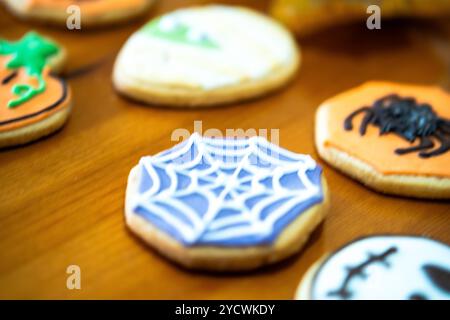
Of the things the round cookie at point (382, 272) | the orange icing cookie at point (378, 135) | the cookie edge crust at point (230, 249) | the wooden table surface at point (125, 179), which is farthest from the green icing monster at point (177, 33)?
the round cookie at point (382, 272)

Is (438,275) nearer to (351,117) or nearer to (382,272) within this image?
(382,272)

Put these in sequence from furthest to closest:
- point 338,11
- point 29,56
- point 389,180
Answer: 1. point 338,11
2. point 29,56
3. point 389,180

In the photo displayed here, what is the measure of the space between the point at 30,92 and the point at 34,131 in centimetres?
9

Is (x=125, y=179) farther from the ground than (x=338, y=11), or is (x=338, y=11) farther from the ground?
(x=338, y=11)

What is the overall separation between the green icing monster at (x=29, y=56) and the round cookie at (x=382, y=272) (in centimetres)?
69

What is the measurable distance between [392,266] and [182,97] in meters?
0.59

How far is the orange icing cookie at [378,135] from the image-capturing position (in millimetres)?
1092

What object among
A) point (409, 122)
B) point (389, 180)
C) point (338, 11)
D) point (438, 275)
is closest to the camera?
point (438, 275)

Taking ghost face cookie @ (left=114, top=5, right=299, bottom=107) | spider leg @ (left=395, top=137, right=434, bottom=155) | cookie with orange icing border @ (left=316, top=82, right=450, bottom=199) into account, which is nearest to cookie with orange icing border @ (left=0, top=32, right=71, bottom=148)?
ghost face cookie @ (left=114, top=5, right=299, bottom=107)

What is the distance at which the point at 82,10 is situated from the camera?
5.00ft

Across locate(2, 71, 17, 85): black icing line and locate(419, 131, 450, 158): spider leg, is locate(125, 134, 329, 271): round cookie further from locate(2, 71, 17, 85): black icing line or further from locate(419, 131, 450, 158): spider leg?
locate(2, 71, 17, 85): black icing line

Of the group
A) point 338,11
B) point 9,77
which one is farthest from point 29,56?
point 338,11

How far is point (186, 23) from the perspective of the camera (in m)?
1.47
